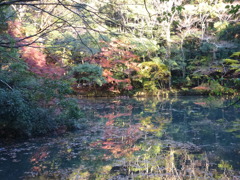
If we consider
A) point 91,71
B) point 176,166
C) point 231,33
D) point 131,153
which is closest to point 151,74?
point 91,71

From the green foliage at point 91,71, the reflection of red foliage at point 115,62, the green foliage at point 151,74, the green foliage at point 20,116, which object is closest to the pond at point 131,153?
the green foliage at point 20,116

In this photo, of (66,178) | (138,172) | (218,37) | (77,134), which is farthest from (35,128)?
(218,37)

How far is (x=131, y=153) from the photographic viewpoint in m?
4.09

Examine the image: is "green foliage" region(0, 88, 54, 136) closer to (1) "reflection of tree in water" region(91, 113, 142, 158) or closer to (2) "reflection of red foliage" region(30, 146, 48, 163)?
(2) "reflection of red foliage" region(30, 146, 48, 163)

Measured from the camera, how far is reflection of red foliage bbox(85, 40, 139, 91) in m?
13.7

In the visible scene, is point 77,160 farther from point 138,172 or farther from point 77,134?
point 77,134

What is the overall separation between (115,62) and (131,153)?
1026 cm

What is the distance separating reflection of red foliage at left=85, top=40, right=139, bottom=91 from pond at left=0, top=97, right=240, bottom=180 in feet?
24.7

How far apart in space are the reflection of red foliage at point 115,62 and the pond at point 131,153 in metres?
7.54

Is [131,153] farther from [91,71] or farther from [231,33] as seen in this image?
[231,33]

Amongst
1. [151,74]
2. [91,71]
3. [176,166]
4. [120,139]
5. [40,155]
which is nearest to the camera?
[176,166]

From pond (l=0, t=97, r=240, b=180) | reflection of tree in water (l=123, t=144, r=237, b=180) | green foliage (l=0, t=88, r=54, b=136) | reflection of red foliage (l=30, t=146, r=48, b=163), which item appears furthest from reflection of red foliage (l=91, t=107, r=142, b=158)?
green foliage (l=0, t=88, r=54, b=136)

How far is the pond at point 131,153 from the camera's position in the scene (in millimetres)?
3182

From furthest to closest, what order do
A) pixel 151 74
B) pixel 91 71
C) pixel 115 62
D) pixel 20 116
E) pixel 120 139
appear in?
pixel 151 74 < pixel 115 62 < pixel 91 71 < pixel 120 139 < pixel 20 116
